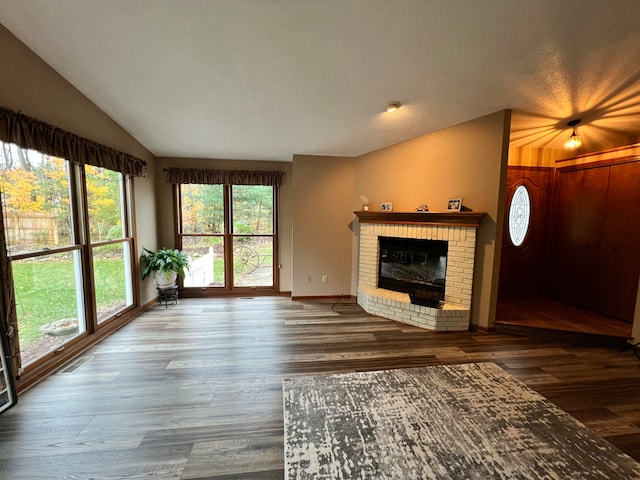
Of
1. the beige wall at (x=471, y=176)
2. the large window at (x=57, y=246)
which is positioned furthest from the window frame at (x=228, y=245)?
the beige wall at (x=471, y=176)

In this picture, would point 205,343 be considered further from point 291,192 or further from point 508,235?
point 508,235

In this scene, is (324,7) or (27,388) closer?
(324,7)

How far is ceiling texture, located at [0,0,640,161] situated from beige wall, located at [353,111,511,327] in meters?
0.21

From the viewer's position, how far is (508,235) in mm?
4102

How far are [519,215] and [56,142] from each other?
19.4 feet

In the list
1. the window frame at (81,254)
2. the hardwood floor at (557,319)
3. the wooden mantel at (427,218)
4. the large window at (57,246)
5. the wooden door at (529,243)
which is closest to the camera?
the large window at (57,246)

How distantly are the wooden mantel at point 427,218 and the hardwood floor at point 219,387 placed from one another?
56.1 inches

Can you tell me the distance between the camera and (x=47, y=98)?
7.50ft

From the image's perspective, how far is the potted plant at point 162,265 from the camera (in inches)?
153

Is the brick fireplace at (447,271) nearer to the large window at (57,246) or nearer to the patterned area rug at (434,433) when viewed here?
the patterned area rug at (434,433)

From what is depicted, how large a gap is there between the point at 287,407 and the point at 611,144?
5.32 m

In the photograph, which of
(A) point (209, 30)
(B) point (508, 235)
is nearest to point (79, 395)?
(A) point (209, 30)

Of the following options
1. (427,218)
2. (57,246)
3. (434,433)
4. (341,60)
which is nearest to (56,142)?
(57,246)

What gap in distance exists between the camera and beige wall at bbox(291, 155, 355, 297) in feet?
14.3
